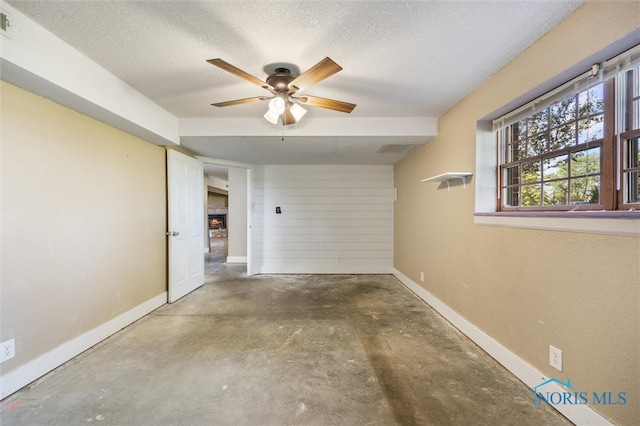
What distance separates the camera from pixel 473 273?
2.29 m

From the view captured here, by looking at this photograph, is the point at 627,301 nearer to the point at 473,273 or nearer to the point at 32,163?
the point at 473,273

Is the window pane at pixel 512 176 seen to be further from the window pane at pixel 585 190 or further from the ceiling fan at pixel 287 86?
the ceiling fan at pixel 287 86

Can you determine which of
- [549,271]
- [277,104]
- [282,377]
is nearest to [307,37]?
[277,104]

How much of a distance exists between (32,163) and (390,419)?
2.98 metres

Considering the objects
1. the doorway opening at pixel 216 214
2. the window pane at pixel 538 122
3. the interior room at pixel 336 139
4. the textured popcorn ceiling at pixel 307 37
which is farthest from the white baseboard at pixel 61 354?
the window pane at pixel 538 122

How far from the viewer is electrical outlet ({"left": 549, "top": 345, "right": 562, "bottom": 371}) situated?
150 cm

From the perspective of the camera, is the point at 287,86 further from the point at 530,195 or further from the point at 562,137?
the point at 530,195

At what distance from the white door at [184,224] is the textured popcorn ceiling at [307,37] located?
130 centimetres

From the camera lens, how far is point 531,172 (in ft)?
6.17

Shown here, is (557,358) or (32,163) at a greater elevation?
(32,163)

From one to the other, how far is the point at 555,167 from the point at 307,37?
1.92 meters

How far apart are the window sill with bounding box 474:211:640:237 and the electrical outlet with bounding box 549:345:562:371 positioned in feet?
2.48

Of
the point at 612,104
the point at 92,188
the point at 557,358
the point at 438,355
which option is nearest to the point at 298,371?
the point at 438,355

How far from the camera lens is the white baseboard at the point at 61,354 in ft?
5.32
